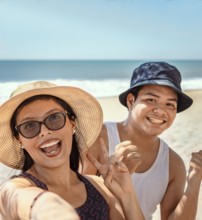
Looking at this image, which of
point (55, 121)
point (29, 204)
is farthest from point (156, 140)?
point (29, 204)

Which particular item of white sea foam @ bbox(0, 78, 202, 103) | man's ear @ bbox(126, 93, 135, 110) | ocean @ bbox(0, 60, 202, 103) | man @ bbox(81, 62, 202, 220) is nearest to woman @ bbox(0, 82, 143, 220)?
man @ bbox(81, 62, 202, 220)

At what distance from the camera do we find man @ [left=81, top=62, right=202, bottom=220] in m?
3.02

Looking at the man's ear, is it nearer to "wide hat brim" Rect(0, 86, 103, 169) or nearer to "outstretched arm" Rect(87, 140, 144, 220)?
"wide hat brim" Rect(0, 86, 103, 169)

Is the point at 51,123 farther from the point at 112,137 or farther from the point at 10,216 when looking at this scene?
the point at 112,137

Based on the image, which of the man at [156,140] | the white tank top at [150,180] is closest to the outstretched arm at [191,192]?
the man at [156,140]

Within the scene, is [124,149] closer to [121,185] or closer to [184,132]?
[121,185]

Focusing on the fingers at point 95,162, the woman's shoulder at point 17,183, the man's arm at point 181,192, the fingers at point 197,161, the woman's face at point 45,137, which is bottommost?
the man's arm at point 181,192

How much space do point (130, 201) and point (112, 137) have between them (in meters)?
0.75

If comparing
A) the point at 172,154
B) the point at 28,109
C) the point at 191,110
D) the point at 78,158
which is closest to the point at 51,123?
the point at 28,109

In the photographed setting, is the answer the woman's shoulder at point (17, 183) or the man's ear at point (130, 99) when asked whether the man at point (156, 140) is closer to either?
the man's ear at point (130, 99)

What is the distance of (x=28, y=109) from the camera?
7.44ft

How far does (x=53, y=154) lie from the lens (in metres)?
2.23

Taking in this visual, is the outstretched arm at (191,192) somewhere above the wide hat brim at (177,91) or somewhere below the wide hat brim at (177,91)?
below

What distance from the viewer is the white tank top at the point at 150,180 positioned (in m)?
3.12
